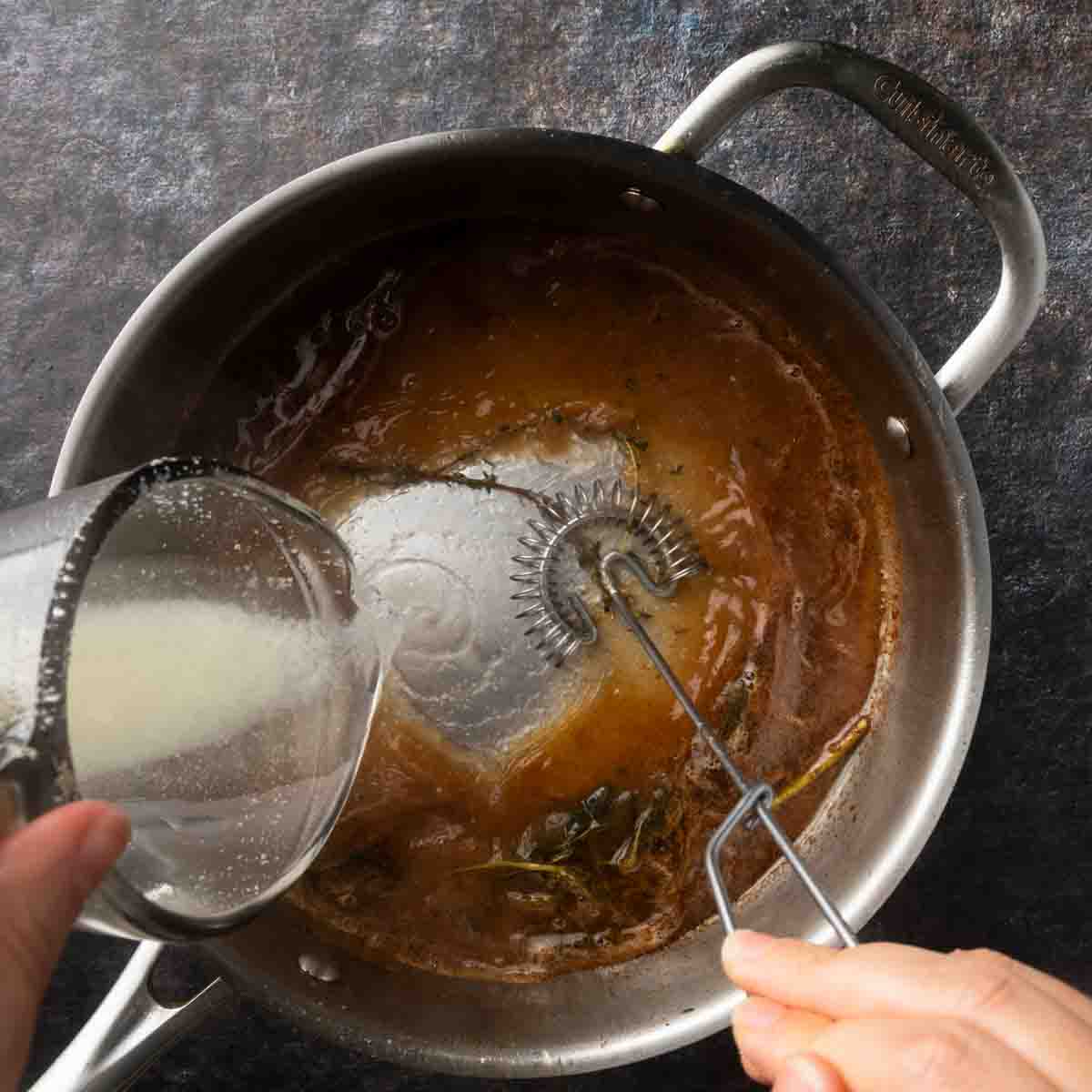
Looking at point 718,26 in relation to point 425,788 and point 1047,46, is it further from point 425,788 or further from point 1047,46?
point 425,788

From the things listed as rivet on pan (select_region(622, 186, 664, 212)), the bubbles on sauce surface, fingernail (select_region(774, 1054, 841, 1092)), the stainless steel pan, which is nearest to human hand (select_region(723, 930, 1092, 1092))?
fingernail (select_region(774, 1054, 841, 1092))

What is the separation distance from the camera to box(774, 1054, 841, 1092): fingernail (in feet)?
1.34

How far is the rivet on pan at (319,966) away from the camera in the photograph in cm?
78

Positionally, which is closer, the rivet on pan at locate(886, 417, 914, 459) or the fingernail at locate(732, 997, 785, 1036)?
the fingernail at locate(732, 997, 785, 1036)

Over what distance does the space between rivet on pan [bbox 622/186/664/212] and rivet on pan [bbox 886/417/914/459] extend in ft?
0.73

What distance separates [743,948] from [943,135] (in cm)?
50

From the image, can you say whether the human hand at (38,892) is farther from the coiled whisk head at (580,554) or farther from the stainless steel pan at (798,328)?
the coiled whisk head at (580,554)

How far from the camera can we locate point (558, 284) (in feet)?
2.84

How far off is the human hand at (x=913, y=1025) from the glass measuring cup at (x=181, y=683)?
269 millimetres

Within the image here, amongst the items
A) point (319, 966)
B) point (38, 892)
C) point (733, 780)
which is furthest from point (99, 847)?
point (733, 780)

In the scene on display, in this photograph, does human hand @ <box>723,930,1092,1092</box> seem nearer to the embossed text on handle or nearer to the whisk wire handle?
the whisk wire handle

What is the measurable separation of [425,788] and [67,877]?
42 cm

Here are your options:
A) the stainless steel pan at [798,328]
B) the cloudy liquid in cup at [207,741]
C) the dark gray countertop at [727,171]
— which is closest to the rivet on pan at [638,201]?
the stainless steel pan at [798,328]

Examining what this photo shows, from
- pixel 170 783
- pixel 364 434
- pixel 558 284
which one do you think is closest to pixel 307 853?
pixel 170 783
